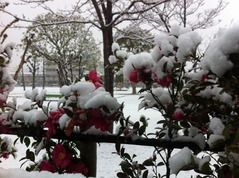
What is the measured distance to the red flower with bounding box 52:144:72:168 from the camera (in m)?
0.89

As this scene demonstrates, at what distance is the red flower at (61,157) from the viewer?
889mm

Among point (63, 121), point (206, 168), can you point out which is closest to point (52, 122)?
point (63, 121)

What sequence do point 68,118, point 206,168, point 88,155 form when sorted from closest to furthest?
1. point 206,168
2. point 68,118
3. point 88,155

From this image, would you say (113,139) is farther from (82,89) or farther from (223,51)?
(223,51)

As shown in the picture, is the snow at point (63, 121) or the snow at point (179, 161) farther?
the snow at point (63, 121)

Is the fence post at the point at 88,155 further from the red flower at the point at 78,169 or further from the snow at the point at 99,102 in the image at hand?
the snow at the point at 99,102

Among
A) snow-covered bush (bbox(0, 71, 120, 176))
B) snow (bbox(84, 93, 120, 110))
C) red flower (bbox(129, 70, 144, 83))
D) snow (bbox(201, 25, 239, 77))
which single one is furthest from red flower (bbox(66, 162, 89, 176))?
snow (bbox(201, 25, 239, 77))

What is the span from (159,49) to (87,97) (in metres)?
0.29

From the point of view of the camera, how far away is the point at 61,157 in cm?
89

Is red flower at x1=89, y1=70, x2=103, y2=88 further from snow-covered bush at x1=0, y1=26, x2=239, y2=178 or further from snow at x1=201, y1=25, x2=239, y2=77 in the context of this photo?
snow at x1=201, y1=25, x2=239, y2=77

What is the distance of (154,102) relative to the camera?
89 cm

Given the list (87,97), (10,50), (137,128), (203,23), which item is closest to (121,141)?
(137,128)

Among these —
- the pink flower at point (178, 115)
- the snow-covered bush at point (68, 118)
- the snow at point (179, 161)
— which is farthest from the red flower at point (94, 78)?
the snow at point (179, 161)

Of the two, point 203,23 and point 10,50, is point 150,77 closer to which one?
point 10,50
